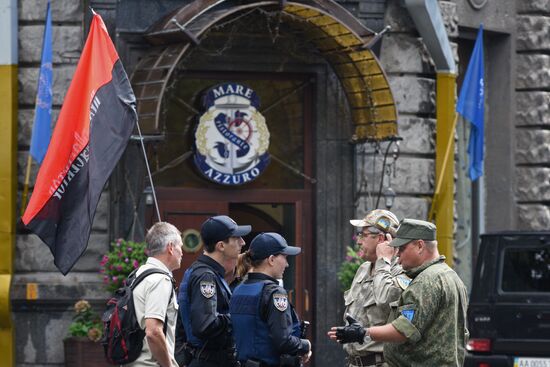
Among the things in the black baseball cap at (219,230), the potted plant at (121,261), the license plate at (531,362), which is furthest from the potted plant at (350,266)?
the black baseball cap at (219,230)

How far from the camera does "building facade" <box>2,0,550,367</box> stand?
1644cm

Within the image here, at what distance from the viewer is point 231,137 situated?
17109 mm

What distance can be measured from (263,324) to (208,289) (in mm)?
496

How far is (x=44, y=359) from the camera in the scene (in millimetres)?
16422

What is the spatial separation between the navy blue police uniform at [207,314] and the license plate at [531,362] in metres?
3.60

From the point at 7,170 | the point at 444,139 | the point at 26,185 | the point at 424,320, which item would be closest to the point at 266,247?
the point at 424,320

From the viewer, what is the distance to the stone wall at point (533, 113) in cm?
2000

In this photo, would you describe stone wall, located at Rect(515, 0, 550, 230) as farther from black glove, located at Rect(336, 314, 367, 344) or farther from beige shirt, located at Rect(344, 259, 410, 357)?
black glove, located at Rect(336, 314, 367, 344)

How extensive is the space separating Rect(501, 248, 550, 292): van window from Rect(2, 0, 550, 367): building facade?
11.0ft

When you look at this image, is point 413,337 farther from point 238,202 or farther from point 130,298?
point 238,202

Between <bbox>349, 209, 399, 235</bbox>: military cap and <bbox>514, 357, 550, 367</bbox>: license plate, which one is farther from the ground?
<bbox>349, 209, 399, 235</bbox>: military cap

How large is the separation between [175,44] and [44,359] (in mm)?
3520

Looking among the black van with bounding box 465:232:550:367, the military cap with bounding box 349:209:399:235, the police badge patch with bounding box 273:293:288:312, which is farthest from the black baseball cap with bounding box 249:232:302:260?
the black van with bounding box 465:232:550:367

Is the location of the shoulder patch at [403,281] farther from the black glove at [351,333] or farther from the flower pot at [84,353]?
the flower pot at [84,353]
